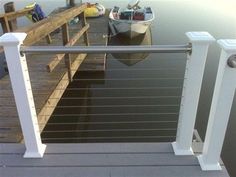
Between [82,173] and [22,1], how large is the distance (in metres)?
18.5

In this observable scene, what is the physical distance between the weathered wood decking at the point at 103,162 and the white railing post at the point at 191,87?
0.13 metres

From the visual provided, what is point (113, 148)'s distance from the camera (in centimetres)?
263

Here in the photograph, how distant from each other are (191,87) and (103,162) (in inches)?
38.0

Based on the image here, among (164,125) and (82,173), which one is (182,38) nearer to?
(164,125)

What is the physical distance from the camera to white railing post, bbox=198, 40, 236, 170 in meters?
2.03

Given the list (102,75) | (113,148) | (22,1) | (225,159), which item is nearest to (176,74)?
(102,75)

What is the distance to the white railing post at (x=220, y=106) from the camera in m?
2.03

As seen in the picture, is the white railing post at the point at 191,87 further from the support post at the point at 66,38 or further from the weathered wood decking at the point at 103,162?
the support post at the point at 66,38

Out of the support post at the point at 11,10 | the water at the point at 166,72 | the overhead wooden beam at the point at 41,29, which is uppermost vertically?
the overhead wooden beam at the point at 41,29

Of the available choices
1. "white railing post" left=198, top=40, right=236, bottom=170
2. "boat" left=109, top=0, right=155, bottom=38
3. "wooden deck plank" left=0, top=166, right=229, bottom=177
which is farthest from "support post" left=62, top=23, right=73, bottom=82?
"boat" left=109, top=0, right=155, bottom=38

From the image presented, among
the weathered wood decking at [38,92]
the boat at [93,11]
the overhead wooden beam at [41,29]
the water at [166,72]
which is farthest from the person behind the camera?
the boat at [93,11]

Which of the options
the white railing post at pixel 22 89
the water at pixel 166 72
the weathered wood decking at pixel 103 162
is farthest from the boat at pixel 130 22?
the white railing post at pixel 22 89

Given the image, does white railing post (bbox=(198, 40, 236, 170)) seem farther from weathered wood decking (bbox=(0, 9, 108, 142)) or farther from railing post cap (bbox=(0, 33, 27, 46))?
weathered wood decking (bbox=(0, 9, 108, 142))

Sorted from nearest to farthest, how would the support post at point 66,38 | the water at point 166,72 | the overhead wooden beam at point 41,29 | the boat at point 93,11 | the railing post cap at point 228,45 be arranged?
the railing post cap at point 228,45 → the overhead wooden beam at point 41,29 → the support post at point 66,38 → the water at point 166,72 → the boat at point 93,11
